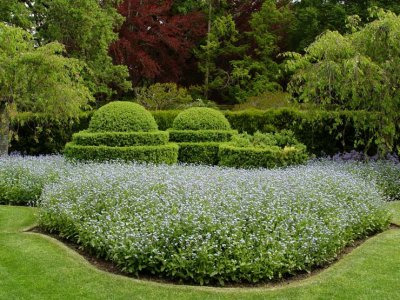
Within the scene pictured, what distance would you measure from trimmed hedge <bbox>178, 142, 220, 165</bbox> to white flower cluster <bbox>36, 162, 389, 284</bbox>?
15.9ft

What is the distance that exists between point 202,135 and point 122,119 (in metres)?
2.45

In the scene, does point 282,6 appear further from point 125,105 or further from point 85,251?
point 85,251

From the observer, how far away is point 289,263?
5.88 m

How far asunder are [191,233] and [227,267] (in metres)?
0.66

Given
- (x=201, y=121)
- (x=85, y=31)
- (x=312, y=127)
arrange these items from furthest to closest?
(x=85, y=31), (x=312, y=127), (x=201, y=121)

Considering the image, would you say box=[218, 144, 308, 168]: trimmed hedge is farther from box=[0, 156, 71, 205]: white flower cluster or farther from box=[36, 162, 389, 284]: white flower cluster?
box=[0, 156, 71, 205]: white flower cluster

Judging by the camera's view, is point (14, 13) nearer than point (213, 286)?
No

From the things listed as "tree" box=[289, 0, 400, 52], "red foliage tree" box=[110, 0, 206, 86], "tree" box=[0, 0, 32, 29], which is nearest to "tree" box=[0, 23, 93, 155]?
"tree" box=[0, 0, 32, 29]

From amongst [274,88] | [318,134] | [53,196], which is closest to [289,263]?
[53,196]

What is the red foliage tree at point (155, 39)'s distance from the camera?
2442 centimetres

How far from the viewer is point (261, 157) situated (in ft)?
40.2

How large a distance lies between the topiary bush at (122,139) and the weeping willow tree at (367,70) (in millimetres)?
3897

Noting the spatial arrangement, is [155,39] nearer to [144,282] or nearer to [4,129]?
[4,129]

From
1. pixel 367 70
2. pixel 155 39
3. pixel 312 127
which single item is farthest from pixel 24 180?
pixel 155 39
